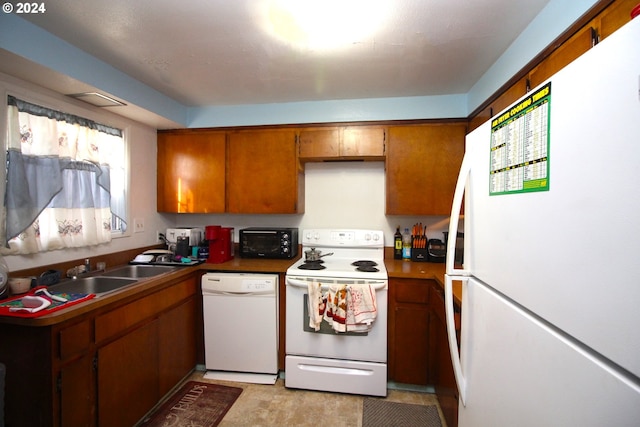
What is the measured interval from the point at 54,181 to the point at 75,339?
1.06 m

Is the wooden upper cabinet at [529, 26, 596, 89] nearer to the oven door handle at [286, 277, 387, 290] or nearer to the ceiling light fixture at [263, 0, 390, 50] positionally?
the ceiling light fixture at [263, 0, 390, 50]

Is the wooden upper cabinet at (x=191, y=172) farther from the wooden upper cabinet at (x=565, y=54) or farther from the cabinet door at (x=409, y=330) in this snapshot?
the wooden upper cabinet at (x=565, y=54)

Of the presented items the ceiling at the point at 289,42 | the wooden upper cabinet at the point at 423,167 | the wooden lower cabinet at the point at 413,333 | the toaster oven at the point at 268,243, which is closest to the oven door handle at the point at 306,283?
the wooden lower cabinet at the point at 413,333

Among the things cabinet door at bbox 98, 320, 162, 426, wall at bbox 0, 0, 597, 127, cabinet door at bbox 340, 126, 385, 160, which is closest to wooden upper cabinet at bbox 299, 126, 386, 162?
cabinet door at bbox 340, 126, 385, 160

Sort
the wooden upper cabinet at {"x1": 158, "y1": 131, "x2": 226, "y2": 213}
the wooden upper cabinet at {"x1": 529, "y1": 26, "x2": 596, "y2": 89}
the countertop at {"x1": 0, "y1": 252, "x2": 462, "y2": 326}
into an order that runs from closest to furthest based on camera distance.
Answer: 1. the wooden upper cabinet at {"x1": 529, "y1": 26, "x2": 596, "y2": 89}
2. the countertop at {"x1": 0, "y1": 252, "x2": 462, "y2": 326}
3. the wooden upper cabinet at {"x1": 158, "y1": 131, "x2": 226, "y2": 213}

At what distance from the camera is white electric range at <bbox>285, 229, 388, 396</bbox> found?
6.68 feet

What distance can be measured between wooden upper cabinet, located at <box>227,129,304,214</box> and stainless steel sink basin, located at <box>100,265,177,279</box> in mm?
758

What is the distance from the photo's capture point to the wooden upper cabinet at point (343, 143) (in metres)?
2.43

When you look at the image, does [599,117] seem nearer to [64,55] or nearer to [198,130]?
[64,55]

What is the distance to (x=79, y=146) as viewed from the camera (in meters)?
1.96

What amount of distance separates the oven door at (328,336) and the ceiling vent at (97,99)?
1.82 metres

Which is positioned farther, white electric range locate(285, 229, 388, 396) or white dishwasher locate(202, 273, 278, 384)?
white dishwasher locate(202, 273, 278, 384)

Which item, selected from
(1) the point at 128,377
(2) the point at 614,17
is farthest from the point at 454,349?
(1) the point at 128,377

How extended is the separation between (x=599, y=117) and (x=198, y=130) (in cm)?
285
